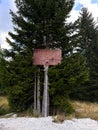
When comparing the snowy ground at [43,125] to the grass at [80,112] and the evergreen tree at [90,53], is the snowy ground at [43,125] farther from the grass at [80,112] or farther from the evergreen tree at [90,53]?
the evergreen tree at [90,53]

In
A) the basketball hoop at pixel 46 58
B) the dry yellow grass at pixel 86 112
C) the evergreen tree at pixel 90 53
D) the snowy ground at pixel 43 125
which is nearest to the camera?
the snowy ground at pixel 43 125

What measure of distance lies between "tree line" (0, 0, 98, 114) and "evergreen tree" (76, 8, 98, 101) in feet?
62.9

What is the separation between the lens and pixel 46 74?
19578mm

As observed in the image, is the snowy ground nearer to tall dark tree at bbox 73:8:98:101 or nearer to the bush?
the bush

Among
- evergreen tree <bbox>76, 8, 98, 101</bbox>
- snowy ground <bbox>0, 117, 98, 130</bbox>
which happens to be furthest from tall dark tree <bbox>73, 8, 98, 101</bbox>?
snowy ground <bbox>0, 117, 98, 130</bbox>

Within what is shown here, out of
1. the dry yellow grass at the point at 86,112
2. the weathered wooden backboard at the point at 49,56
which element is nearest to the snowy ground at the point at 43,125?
the dry yellow grass at the point at 86,112

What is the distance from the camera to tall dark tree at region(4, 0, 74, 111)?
817 inches

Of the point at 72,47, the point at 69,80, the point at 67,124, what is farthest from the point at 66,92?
the point at 67,124

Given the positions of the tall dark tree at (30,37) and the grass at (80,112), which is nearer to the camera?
the grass at (80,112)

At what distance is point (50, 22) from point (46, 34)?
2.64ft

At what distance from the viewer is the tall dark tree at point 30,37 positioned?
68.1 ft

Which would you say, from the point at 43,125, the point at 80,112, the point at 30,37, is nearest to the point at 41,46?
the point at 30,37

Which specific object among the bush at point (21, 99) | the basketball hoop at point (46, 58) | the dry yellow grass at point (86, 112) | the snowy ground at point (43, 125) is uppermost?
the basketball hoop at point (46, 58)

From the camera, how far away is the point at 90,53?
4319cm
